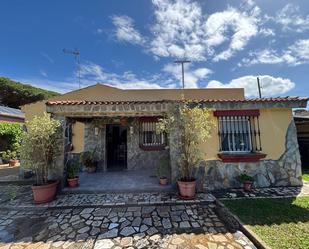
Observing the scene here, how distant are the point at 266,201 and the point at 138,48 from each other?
11557 mm

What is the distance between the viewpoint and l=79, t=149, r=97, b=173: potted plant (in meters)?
10.6

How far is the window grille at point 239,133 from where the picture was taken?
7.29 metres

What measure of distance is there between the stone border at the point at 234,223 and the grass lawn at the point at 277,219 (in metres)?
0.12

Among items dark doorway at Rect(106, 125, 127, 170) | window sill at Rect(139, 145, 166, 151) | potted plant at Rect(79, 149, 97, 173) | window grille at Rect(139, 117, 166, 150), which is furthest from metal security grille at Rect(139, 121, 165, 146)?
potted plant at Rect(79, 149, 97, 173)

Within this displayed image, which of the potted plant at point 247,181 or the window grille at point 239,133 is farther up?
the window grille at point 239,133

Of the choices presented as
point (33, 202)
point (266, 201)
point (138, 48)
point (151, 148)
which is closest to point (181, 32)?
point (138, 48)

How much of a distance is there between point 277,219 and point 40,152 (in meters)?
7.46

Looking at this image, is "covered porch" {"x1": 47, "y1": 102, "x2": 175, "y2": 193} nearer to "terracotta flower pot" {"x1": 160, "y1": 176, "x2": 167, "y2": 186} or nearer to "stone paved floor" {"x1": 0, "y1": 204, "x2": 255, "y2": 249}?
"terracotta flower pot" {"x1": 160, "y1": 176, "x2": 167, "y2": 186}

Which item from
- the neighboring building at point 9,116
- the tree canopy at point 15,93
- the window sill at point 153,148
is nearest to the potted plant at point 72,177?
the window sill at point 153,148

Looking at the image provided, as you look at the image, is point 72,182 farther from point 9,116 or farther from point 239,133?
point 9,116

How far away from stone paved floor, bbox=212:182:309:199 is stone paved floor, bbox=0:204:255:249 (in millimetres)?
954

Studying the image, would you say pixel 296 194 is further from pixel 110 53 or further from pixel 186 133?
pixel 110 53

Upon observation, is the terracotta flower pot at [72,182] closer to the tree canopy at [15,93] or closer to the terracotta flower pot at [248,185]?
the terracotta flower pot at [248,185]

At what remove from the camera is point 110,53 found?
42.7 ft
